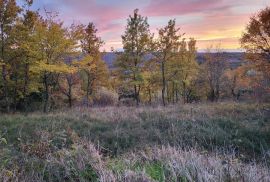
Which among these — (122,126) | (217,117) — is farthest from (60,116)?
(217,117)

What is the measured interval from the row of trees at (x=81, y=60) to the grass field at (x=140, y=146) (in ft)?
21.4

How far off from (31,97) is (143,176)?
88.7 ft

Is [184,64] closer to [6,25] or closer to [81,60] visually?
[81,60]

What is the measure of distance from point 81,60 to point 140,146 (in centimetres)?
1590

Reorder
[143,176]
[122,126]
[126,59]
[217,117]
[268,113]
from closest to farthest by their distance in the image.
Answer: [143,176] < [122,126] < [217,117] < [268,113] < [126,59]

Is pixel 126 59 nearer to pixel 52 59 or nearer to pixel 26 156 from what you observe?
pixel 52 59

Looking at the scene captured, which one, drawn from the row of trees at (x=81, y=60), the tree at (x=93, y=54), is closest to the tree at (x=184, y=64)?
the row of trees at (x=81, y=60)

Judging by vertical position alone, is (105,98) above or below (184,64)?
below

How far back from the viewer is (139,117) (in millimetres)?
19109

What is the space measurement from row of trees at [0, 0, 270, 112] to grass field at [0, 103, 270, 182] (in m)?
6.51

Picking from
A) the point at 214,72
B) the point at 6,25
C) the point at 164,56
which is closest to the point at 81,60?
the point at 6,25

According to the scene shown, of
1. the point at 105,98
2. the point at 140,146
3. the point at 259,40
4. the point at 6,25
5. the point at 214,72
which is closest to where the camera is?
the point at 140,146

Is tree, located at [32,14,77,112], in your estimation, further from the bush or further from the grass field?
the bush

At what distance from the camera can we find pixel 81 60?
26125 millimetres
